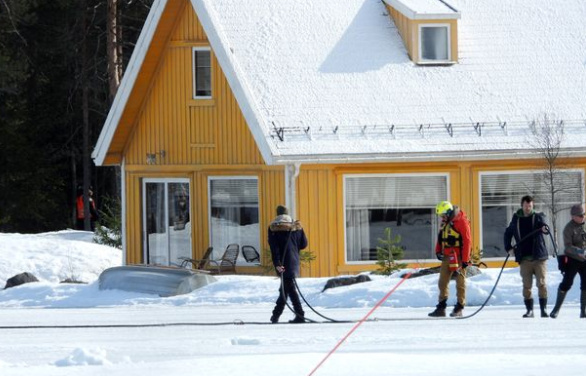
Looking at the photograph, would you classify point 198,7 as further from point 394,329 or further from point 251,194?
point 394,329

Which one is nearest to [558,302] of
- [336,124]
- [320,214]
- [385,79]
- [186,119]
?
[320,214]

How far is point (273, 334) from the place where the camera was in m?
18.5

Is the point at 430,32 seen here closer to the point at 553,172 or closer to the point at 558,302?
the point at 553,172

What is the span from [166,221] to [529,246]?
10.9m

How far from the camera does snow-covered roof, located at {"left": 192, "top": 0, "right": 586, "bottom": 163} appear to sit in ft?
89.1

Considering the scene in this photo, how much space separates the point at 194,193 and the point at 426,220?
14.8 ft

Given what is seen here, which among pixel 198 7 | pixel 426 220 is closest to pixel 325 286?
pixel 426 220

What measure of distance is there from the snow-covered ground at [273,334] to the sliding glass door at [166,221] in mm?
3689

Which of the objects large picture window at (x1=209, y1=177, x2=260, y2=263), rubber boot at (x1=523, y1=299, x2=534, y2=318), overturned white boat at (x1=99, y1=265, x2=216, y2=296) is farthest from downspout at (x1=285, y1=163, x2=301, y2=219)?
rubber boot at (x1=523, y1=299, x2=534, y2=318)

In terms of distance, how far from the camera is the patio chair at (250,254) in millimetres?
27891

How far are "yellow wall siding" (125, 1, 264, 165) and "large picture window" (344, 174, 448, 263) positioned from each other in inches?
83.3

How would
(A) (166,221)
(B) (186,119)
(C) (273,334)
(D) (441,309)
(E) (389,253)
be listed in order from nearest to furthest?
(C) (273,334), (D) (441,309), (E) (389,253), (B) (186,119), (A) (166,221)

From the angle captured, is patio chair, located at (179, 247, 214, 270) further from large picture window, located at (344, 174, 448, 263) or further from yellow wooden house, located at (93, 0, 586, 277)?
large picture window, located at (344, 174, 448, 263)

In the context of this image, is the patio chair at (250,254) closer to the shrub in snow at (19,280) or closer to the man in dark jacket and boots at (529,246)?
the shrub in snow at (19,280)
